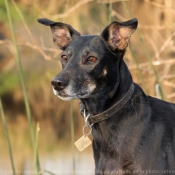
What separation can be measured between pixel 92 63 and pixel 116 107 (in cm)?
32

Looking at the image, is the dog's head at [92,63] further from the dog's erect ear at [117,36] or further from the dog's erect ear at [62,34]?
the dog's erect ear at [62,34]

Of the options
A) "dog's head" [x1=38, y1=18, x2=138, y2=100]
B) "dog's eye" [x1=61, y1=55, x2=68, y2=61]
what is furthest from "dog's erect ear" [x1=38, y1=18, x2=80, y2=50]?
"dog's eye" [x1=61, y1=55, x2=68, y2=61]

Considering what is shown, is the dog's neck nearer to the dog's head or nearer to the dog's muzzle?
the dog's head

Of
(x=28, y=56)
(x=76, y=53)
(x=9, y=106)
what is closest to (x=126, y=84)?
(x=76, y=53)

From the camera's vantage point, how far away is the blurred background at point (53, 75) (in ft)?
21.4

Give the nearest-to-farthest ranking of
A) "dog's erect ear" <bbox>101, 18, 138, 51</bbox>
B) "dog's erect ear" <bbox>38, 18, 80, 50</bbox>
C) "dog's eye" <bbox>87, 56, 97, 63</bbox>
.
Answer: "dog's eye" <bbox>87, 56, 97, 63</bbox> < "dog's erect ear" <bbox>101, 18, 138, 51</bbox> < "dog's erect ear" <bbox>38, 18, 80, 50</bbox>

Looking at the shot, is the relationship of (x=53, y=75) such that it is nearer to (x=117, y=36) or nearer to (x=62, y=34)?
(x=62, y=34)

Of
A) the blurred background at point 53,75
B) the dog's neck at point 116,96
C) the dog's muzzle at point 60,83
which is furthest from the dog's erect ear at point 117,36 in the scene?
the blurred background at point 53,75

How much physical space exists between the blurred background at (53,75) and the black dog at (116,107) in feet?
1.44

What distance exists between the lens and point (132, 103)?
3717 millimetres

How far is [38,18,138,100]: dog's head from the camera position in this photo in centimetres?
348

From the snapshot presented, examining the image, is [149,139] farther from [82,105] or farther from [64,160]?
[64,160]

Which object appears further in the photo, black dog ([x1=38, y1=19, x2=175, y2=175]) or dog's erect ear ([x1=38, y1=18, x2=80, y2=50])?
dog's erect ear ([x1=38, y1=18, x2=80, y2=50])

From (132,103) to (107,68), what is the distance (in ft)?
0.98
